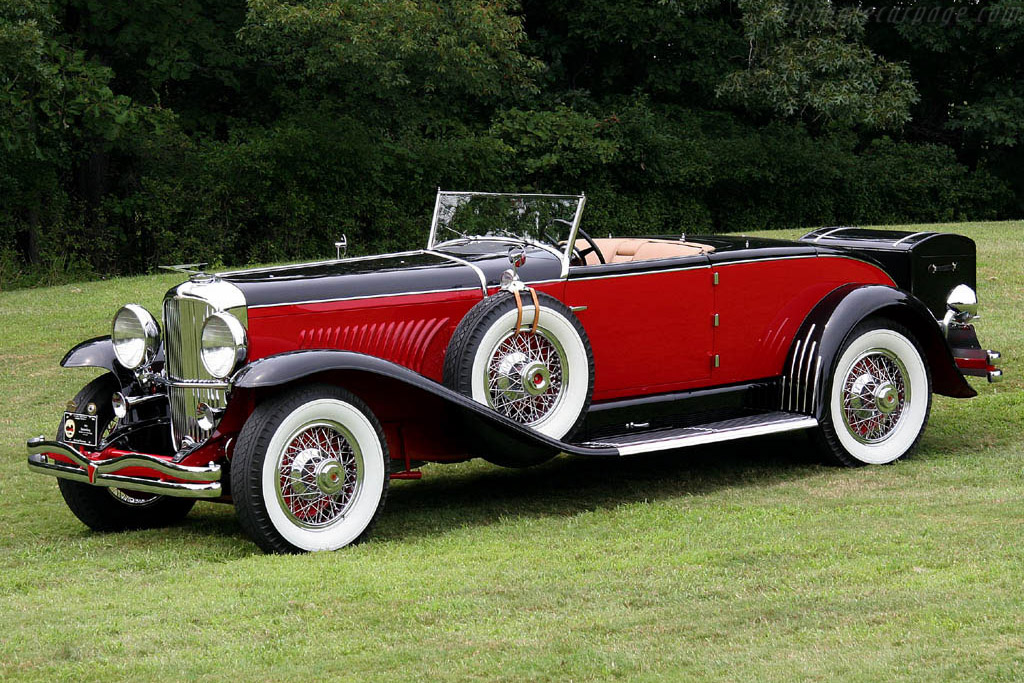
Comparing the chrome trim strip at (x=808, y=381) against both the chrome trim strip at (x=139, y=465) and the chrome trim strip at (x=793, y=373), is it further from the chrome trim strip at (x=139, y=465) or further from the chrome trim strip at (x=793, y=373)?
the chrome trim strip at (x=139, y=465)

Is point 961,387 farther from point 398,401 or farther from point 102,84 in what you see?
point 102,84

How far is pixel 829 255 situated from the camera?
714 cm

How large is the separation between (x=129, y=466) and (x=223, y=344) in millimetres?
664

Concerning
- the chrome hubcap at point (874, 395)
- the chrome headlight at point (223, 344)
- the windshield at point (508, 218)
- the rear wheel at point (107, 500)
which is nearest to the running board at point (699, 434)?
the chrome hubcap at point (874, 395)

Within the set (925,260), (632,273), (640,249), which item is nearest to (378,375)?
(632,273)

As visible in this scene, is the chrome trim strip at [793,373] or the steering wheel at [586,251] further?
the chrome trim strip at [793,373]

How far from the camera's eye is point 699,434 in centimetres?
630

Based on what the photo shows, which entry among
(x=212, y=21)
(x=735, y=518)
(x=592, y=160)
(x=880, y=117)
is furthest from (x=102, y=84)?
(x=735, y=518)

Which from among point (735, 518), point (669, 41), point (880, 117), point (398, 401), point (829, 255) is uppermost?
point (669, 41)

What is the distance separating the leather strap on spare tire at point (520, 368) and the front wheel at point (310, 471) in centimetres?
60

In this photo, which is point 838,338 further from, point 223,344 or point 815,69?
point 815,69

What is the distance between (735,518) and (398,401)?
1708 mm

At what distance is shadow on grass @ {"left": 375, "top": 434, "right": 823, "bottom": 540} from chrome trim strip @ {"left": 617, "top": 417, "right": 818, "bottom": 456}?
12.5 inches

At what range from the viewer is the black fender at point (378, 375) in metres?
5.14
